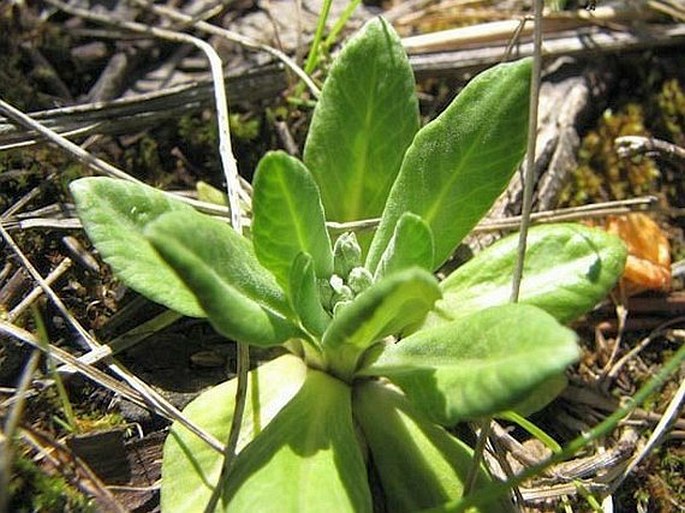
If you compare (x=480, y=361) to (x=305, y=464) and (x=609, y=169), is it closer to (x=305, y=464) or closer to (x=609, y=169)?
(x=305, y=464)

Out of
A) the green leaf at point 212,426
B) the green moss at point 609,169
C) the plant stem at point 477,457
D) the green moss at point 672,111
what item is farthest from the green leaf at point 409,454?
the green moss at point 672,111

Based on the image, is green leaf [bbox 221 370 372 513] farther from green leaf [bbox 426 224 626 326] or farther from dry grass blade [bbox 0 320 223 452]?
green leaf [bbox 426 224 626 326]

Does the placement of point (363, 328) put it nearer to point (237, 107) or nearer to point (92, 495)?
point (92, 495)

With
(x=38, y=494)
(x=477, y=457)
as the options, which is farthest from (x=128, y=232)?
(x=477, y=457)

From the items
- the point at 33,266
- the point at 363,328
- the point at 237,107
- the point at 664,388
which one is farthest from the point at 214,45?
the point at 664,388

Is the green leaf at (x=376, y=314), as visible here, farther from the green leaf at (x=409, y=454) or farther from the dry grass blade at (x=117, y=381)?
the dry grass blade at (x=117, y=381)

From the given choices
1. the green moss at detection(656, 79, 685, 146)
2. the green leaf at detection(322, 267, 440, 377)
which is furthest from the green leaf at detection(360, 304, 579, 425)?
the green moss at detection(656, 79, 685, 146)
